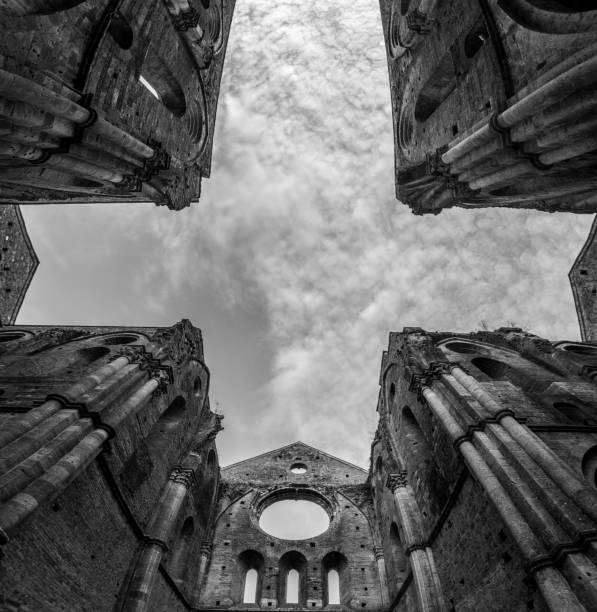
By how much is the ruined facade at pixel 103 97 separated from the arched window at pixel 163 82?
1.4 inches

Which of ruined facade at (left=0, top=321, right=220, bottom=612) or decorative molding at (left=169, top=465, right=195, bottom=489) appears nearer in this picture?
ruined facade at (left=0, top=321, right=220, bottom=612)

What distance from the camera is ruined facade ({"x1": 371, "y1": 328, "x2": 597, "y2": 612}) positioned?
25.1 feet

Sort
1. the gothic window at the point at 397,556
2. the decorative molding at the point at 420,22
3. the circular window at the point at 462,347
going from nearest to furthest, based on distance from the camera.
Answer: the decorative molding at the point at 420,22, the gothic window at the point at 397,556, the circular window at the point at 462,347

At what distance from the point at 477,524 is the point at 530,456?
2.27 metres

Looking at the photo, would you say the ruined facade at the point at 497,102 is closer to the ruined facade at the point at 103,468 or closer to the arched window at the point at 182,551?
the ruined facade at the point at 103,468

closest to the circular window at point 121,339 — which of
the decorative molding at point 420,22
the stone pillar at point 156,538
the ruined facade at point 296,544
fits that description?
the stone pillar at point 156,538

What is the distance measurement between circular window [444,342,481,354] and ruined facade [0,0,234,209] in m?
12.1

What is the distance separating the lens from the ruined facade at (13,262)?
808 inches

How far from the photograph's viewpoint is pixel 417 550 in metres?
12.6

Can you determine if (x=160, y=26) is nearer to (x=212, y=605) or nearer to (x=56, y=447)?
(x=56, y=447)

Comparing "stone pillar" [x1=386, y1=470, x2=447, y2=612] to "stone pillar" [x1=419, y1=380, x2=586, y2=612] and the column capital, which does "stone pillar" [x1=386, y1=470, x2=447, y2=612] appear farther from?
"stone pillar" [x1=419, y1=380, x2=586, y2=612]

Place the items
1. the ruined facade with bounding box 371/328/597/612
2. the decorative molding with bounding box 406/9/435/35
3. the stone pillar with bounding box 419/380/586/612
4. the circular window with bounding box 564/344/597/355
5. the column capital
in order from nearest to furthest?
the stone pillar with bounding box 419/380/586/612 → the ruined facade with bounding box 371/328/597/612 → the decorative molding with bounding box 406/9/435/35 → the column capital → the circular window with bounding box 564/344/597/355

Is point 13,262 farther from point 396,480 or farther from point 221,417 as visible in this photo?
point 396,480

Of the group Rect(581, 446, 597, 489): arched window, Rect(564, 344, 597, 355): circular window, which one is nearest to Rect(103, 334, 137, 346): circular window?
Rect(581, 446, 597, 489): arched window
